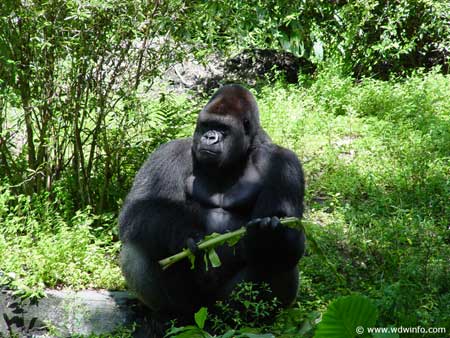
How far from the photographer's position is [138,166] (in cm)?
545

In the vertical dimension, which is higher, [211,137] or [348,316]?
[211,137]

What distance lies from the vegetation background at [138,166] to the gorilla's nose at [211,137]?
0.81 meters

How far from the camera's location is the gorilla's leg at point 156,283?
13.6ft

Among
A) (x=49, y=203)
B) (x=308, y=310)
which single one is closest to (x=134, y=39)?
(x=49, y=203)

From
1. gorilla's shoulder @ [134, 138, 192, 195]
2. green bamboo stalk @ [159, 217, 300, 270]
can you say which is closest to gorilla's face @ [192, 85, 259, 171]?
gorilla's shoulder @ [134, 138, 192, 195]

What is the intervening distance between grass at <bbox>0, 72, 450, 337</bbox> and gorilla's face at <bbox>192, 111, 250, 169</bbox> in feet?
2.45

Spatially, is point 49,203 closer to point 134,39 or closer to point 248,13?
point 134,39

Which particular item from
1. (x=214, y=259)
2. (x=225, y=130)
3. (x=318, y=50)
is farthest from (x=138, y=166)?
(x=318, y=50)

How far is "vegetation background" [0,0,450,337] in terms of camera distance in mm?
4473

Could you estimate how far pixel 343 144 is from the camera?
665 centimetres

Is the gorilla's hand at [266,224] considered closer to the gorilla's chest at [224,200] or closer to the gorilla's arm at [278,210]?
the gorilla's arm at [278,210]

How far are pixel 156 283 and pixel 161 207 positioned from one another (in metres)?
0.43

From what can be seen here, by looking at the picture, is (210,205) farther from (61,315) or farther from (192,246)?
(61,315)

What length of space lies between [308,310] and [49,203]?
200cm
